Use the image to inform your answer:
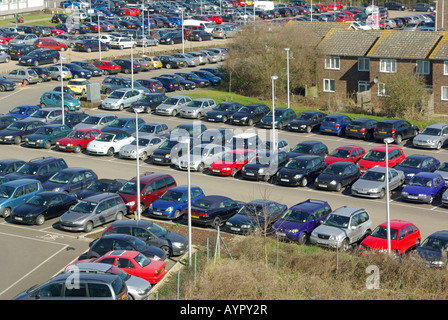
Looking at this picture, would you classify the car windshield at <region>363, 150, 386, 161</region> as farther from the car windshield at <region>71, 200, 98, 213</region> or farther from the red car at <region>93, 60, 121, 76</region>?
the red car at <region>93, 60, 121, 76</region>

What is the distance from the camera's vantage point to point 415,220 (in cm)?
2973

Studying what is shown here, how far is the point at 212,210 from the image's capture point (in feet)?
95.3

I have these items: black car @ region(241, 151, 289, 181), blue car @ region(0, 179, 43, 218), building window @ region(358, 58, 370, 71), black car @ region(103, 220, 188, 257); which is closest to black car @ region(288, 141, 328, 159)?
black car @ region(241, 151, 289, 181)

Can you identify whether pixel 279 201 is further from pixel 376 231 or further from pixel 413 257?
pixel 413 257

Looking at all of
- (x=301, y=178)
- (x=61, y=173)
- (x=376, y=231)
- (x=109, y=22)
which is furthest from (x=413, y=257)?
(x=109, y=22)

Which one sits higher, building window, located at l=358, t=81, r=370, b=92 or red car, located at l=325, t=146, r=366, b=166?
building window, located at l=358, t=81, r=370, b=92

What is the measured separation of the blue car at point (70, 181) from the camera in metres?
32.1

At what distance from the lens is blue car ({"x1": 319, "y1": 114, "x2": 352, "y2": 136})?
43.0 meters

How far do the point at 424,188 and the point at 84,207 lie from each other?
1489 centimetres

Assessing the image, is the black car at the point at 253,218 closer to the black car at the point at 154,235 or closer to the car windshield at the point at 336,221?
the car windshield at the point at 336,221

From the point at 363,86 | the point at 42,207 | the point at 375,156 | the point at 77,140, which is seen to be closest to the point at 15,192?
the point at 42,207

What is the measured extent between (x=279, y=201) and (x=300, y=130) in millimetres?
12445

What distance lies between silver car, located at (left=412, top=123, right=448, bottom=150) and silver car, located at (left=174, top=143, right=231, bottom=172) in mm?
11054

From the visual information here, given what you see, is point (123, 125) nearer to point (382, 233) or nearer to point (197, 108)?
point (197, 108)
